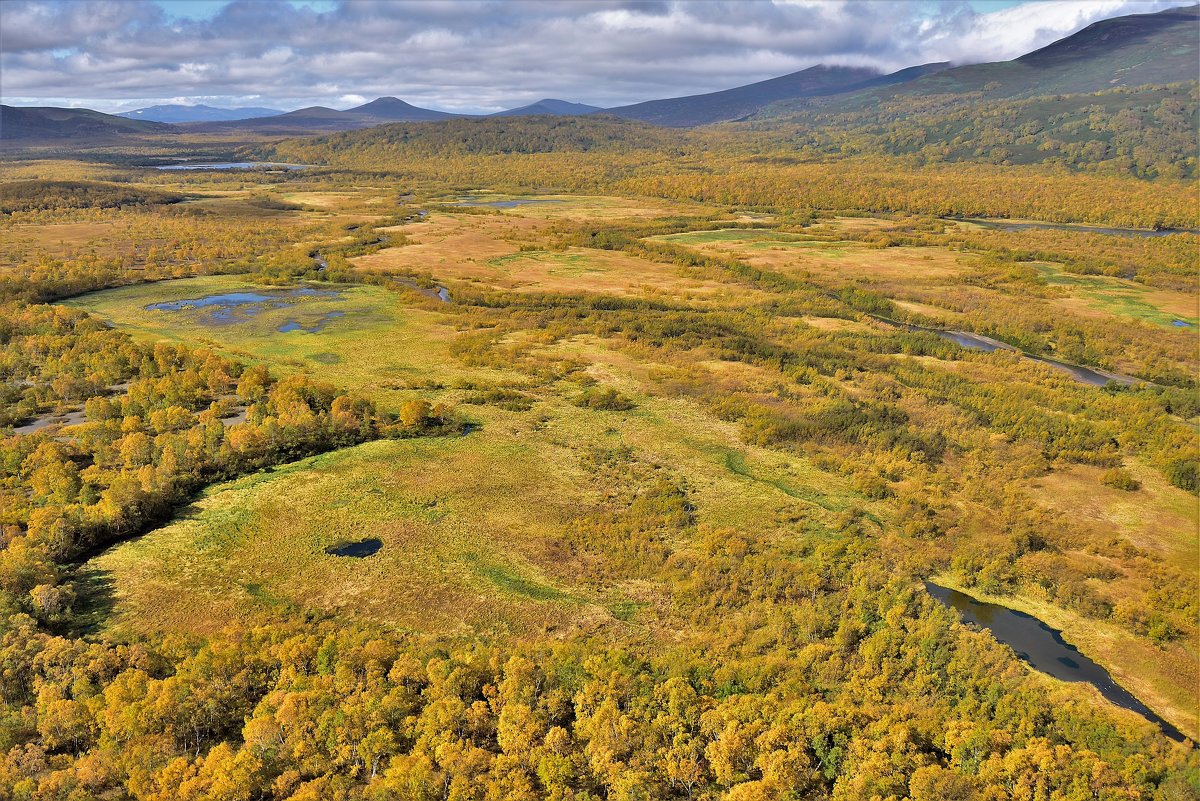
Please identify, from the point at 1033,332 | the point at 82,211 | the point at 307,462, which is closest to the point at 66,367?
the point at 307,462

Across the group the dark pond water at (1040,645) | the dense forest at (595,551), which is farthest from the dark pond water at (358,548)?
the dark pond water at (1040,645)

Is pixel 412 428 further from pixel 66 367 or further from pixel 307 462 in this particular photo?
pixel 66 367

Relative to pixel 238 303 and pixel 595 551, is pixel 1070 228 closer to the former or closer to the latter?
pixel 595 551

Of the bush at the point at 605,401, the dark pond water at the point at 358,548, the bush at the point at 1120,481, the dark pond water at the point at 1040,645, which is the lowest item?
the dark pond water at the point at 1040,645

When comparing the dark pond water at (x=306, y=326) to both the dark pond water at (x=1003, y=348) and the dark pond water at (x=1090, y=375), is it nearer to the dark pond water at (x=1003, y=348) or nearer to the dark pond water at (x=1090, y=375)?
the dark pond water at (x=1003, y=348)

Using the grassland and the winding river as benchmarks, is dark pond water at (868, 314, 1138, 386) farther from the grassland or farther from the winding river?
the winding river

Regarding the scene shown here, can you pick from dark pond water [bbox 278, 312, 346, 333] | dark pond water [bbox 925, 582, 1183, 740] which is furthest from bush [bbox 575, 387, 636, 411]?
dark pond water [bbox 278, 312, 346, 333]
